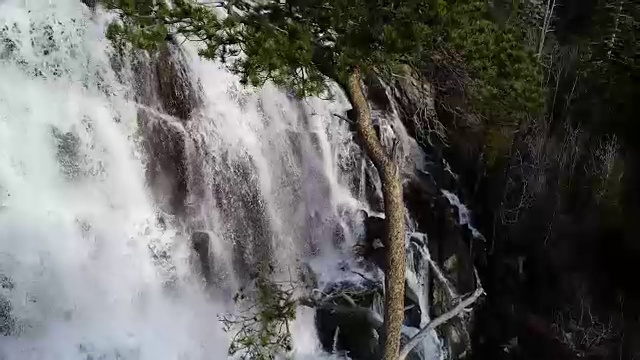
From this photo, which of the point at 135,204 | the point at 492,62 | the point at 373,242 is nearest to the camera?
the point at 492,62

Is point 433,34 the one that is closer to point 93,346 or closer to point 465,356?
point 93,346

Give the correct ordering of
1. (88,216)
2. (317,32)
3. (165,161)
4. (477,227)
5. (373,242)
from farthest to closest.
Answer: (477,227) < (373,242) < (165,161) < (88,216) < (317,32)

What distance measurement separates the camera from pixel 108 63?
9734mm

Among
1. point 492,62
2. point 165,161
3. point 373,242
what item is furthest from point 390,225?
point 373,242

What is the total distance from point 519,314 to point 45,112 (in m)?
9.31

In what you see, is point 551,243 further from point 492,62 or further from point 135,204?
point 135,204

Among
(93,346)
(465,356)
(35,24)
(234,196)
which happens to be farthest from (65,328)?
(465,356)

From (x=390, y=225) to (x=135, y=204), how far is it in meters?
5.21

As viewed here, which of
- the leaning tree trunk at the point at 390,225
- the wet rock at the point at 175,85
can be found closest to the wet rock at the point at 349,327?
the leaning tree trunk at the point at 390,225

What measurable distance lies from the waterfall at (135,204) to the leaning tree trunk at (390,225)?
393 centimetres

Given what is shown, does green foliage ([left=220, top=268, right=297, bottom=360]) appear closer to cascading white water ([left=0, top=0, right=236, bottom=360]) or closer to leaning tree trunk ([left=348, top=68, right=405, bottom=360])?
leaning tree trunk ([left=348, top=68, right=405, bottom=360])

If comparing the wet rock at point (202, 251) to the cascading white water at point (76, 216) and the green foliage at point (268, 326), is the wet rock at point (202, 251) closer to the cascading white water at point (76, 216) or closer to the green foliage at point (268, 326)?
the cascading white water at point (76, 216)

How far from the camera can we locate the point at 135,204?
964cm

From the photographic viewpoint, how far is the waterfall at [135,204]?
334 inches
